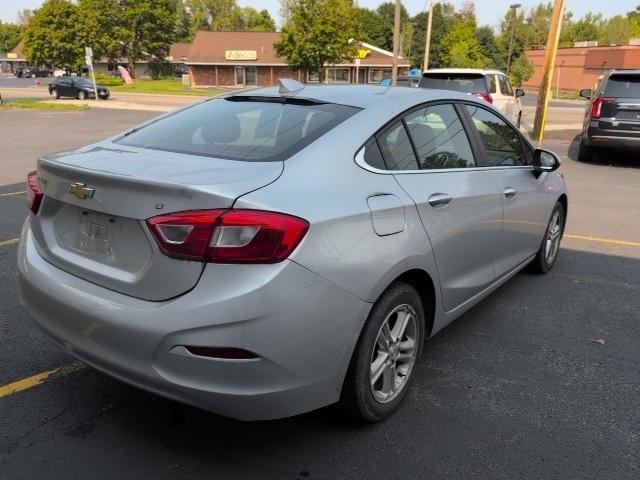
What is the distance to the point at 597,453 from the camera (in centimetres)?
273

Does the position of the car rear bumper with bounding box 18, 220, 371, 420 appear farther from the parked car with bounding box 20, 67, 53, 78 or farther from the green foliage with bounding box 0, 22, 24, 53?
the green foliage with bounding box 0, 22, 24, 53

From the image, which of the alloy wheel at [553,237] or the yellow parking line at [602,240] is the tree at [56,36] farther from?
the alloy wheel at [553,237]

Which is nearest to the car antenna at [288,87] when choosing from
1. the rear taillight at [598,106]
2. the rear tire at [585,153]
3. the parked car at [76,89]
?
the rear taillight at [598,106]

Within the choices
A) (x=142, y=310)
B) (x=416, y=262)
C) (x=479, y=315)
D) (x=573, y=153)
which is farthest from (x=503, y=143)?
(x=573, y=153)

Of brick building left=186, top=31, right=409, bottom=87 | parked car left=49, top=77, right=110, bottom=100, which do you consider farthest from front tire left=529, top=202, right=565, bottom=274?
brick building left=186, top=31, right=409, bottom=87

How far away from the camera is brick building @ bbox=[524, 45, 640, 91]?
2226 inches

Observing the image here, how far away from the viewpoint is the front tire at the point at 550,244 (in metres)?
4.98

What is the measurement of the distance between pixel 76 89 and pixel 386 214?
36728 mm

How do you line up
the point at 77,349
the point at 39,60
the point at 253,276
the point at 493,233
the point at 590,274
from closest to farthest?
the point at 253,276, the point at 77,349, the point at 493,233, the point at 590,274, the point at 39,60

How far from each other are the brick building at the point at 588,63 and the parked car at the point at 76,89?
41432 mm

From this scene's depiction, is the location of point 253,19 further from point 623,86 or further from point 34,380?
point 34,380

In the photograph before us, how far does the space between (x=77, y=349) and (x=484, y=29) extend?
294ft

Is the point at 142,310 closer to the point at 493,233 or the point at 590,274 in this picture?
the point at 493,233

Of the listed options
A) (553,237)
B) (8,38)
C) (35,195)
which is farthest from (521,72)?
(8,38)
